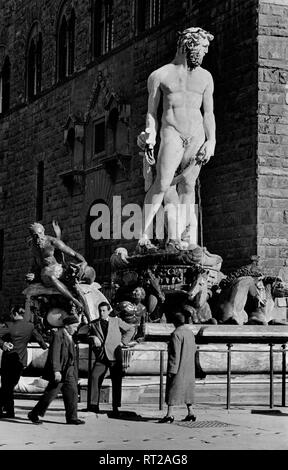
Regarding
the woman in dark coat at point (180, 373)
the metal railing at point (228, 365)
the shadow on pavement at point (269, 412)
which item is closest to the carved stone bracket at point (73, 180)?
the metal railing at point (228, 365)

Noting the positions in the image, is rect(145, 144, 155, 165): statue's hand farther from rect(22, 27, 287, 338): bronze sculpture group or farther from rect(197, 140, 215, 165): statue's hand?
rect(197, 140, 215, 165): statue's hand

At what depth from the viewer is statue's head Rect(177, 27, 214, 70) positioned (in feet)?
54.7

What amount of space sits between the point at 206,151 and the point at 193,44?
71.9 inches

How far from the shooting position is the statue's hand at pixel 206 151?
655 inches

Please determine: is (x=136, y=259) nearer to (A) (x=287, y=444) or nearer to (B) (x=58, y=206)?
(A) (x=287, y=444)

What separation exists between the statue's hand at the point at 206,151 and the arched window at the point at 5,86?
1993 cm

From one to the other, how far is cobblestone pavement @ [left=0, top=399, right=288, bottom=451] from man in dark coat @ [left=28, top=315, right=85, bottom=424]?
14 centimetres

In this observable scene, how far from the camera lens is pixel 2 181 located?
34812 millimetres

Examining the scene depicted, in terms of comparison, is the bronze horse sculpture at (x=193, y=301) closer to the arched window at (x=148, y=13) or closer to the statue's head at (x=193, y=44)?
the statue's head at (x=193, y=44)

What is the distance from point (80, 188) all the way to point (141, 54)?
4.95 m

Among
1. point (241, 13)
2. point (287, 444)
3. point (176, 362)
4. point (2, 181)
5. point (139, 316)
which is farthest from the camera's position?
point (2, 181)

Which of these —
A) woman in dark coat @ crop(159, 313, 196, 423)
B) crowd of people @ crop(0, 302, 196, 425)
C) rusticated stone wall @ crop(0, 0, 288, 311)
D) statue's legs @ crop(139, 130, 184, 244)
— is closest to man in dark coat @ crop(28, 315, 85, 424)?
crowd of people @ crop(0, 302, 196, 425)
